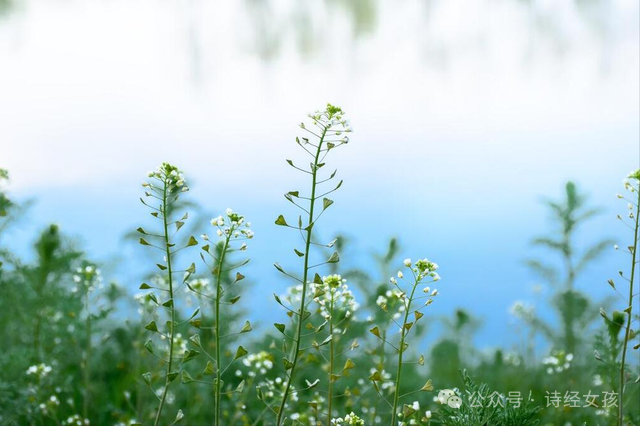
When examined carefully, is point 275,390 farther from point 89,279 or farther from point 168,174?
point 168,174

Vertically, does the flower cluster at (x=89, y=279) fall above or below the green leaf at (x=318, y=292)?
above

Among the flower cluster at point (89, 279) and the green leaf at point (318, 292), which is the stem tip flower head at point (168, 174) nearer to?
the green leaf at point (318, 292)

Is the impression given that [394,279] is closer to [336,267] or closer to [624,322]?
[624,322]

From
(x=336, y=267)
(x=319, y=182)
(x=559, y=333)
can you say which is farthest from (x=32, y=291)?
(x=559, y=333)

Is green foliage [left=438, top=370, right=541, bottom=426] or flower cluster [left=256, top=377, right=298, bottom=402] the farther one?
flower cluster [left=256, top=377, right=298, bottom=402]

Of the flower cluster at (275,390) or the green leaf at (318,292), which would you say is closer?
the green leaf at (318,292)

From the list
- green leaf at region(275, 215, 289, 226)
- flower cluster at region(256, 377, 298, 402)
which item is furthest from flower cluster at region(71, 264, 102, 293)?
green leaf at region(275, 215, 289, 226)

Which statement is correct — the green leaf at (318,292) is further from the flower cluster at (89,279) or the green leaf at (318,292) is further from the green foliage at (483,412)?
the flower cluster at (89,279)

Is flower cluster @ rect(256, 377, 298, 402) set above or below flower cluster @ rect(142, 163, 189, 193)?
below

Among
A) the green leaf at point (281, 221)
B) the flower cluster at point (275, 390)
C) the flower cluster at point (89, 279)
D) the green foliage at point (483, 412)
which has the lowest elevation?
the green foliage at point (483, 412)

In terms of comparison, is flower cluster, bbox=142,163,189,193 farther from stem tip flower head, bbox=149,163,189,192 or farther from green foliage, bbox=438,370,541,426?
green foliage, bbox=438,370,541,426

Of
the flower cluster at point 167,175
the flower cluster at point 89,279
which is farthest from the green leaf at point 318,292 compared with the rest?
the flower cluster at point 89,279

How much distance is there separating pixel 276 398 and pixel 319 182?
1731mm

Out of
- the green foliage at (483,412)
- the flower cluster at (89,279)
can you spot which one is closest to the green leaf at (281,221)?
the green foliage at (483,412)
